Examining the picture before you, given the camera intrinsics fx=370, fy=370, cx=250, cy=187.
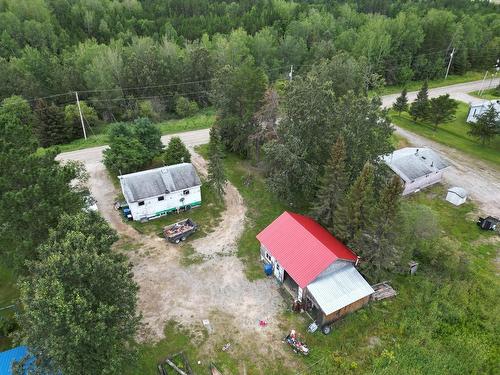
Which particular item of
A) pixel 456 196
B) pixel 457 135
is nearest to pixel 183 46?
pixel 457 135

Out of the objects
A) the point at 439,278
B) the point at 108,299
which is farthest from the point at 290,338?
the point at 439,278

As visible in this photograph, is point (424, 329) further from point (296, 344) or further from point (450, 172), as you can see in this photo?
point (450, 172)

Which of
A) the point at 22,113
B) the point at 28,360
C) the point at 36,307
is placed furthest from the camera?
the point at 22,113

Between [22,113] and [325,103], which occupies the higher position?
[325,103]

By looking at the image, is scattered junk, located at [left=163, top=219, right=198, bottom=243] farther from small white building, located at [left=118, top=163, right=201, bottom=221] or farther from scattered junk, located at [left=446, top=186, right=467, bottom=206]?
scattered junk, located at [left=446, top=186, right=467, bottom=206]

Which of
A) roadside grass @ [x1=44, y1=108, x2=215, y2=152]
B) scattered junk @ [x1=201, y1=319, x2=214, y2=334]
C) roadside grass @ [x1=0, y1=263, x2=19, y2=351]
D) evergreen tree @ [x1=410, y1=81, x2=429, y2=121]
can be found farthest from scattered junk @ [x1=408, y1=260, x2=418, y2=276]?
roadside grass @ [x1=44, y1=108, x2=215, y2=152]

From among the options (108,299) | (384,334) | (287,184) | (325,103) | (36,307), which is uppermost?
(325,103)

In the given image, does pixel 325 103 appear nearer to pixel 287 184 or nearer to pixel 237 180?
pixel 287 184
